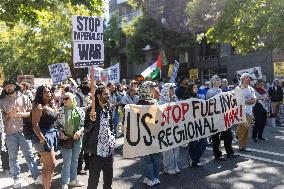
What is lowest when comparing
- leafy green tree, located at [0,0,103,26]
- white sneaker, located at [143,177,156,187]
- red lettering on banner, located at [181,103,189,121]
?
white sneaker, located at [143,177,156,187]

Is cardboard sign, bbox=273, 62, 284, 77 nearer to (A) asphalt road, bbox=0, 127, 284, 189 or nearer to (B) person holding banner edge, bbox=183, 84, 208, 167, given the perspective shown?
(A) asphalt road, bbox=0, 127, 284, 189

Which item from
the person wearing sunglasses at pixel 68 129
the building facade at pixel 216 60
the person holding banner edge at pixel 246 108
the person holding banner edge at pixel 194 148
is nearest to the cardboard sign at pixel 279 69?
the person holding banner edge at pixel 246 108

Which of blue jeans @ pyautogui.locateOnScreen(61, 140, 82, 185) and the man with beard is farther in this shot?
the man with beard

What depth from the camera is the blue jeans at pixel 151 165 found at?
713 cm

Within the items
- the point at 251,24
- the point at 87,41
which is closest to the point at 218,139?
the point at 87,41

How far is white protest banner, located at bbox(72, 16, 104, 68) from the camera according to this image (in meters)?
6.35

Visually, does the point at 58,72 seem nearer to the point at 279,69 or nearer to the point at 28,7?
the point at 28,7

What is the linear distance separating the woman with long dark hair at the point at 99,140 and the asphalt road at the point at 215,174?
166 centimetres

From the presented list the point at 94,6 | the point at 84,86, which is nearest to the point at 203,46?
the point at 94,6

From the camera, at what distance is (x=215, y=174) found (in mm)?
7859

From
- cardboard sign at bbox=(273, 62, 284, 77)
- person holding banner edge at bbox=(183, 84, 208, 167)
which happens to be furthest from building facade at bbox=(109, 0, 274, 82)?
person holding banner edge at bbox=(183, 84, 208, 167)

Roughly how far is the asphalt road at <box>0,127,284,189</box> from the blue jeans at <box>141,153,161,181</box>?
20 cm

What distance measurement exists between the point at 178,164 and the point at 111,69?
9703 millimetres

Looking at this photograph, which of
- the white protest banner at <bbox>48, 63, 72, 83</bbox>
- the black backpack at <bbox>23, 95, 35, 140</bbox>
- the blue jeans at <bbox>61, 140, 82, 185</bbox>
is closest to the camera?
the black backpack at <bbox>23, 95, 35, 140</bbox>
